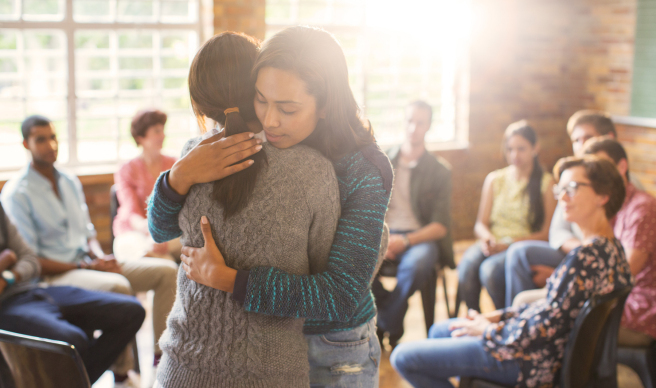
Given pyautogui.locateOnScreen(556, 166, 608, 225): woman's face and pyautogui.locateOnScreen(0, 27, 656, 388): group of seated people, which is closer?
pyautogui.locateOnScreen(0, 27, 656, 388): group of seated people

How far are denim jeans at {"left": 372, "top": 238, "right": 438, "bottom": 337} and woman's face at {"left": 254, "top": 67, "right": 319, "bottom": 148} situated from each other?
2.08 m

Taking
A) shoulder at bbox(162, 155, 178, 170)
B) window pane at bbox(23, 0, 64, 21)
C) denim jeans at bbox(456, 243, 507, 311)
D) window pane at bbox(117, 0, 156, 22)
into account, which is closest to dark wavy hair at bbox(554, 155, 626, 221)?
denim jeans at bbox(456, 243, 507, 311)

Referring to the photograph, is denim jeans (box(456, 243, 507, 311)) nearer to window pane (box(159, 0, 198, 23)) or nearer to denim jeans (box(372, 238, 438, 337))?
denim jeans (box(372, 238, 438, 337))

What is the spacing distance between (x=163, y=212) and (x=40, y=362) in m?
0.69

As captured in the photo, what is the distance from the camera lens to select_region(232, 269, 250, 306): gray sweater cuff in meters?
0.96

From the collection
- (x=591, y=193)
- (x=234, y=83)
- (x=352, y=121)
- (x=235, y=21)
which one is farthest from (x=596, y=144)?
(x=235, y=21)

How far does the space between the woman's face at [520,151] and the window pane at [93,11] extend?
3.07 meters

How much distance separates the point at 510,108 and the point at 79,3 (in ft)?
13.1

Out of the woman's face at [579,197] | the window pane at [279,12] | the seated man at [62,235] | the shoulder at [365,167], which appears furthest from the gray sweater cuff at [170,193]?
the window pane at [279,12]

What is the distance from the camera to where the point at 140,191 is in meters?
3.28

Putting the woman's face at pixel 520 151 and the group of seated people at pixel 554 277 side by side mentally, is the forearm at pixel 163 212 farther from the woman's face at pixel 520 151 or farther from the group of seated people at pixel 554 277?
the woman's face at pixel 520 151

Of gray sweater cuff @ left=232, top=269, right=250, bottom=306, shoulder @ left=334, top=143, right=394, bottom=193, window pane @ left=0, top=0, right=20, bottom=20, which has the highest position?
window pane @ left=0, top=0, right=20, bottom=20

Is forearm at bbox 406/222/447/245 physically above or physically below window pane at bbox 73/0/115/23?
below

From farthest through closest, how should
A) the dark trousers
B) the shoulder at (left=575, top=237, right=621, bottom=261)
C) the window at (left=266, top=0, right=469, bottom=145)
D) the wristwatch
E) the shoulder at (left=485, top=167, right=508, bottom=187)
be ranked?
the window at (left=266, top=0, right=469, bottom=145) < the shoulder at (left=485, top=167, right=508, bottom=187) < the wristwatch < the dark trousers < the shoulder at (left=575, top=237, right=621, bottom=261)
